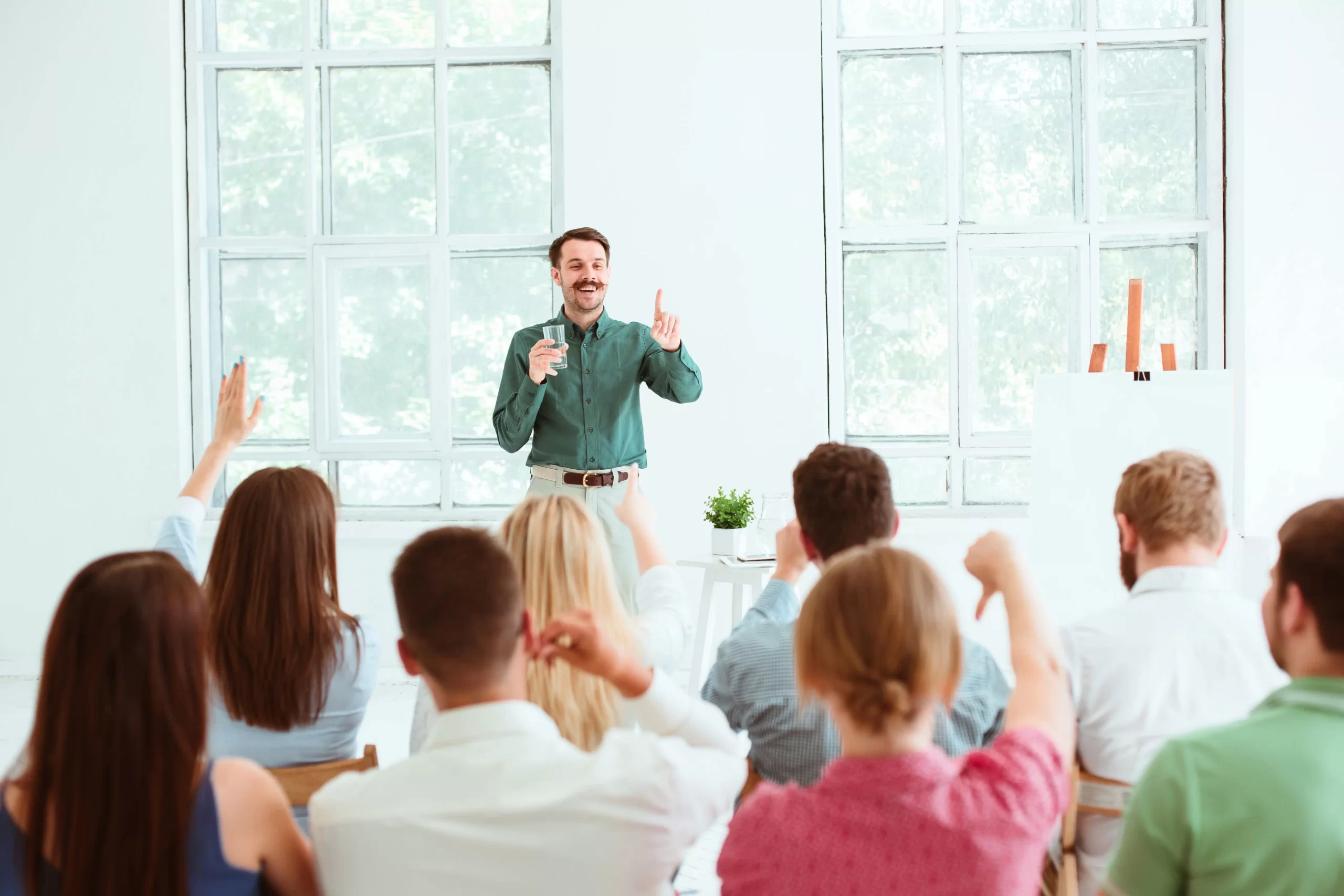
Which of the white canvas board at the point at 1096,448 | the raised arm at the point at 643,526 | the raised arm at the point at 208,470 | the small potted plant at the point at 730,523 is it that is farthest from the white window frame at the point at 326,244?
the raised arm at the point at 643,526

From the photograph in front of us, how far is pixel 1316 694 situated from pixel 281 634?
1323 mm

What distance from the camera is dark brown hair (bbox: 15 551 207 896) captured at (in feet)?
3.30

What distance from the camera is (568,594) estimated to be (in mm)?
1655

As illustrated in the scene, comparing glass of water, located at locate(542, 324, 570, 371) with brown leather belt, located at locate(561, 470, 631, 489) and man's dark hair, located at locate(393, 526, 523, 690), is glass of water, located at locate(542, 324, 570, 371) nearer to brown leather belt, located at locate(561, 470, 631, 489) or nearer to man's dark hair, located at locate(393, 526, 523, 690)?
brown leather belt, located at locate(561, 470, 631, 489)

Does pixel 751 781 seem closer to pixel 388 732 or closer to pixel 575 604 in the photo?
pixel 575 604

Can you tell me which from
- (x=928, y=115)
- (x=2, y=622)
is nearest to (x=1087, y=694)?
(x=928, y=115)

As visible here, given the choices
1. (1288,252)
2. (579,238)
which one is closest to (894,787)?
(579,238)

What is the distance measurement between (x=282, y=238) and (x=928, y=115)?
2.88 metres

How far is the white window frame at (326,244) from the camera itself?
15.4 ft

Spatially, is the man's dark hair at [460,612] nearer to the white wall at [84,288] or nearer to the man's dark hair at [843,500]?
the man's dark hair at [843,500]

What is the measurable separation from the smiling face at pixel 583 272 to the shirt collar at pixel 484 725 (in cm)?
266

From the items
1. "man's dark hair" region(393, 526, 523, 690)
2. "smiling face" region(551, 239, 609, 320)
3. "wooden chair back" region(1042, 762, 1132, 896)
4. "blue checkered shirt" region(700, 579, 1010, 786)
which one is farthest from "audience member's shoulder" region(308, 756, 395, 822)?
"smiling face" region(551, 239, 609, 320)

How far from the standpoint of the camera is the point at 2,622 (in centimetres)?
475

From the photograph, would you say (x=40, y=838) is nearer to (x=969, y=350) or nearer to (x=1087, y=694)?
(x=1087, y=694)
